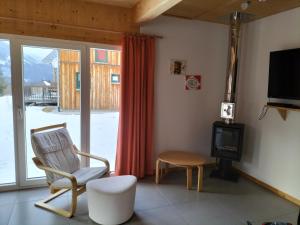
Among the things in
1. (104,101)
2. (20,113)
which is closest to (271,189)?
(104,101)

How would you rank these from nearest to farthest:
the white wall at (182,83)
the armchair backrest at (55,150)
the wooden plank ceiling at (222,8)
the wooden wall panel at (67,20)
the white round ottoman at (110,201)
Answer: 1. the white round ottoman at (110,201)
2. the armchair backrest at (55,150)
3. the wooden wall panel at (67,20)
4. the wooden plank ceiling at (222,8)
5. the white wall at (182,83)

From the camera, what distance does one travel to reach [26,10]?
2.85 m

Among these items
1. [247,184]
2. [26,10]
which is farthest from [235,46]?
[26,10]

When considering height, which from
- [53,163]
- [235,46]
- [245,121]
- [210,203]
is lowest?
[210,203]

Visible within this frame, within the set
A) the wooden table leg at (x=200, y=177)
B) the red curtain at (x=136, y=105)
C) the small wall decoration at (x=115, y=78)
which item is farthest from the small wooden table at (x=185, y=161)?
the small wall decoration at (x=115, y=78)

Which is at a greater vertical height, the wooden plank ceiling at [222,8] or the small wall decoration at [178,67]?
the wooden plank ceiling at [222,8]

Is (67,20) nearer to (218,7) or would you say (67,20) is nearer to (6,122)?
(6,122)

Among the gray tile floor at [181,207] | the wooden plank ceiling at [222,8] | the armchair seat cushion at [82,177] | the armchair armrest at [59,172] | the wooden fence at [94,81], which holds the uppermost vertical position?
the wooden plank ceiling at [222,8]

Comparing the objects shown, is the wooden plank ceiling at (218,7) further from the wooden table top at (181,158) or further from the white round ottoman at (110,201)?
the white round ottoman at (110,201)

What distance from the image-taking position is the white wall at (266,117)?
3.02 m

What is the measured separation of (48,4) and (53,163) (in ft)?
6.53

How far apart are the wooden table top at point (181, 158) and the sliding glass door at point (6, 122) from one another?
6.62 ft

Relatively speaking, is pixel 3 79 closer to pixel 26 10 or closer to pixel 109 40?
pixel 26 10

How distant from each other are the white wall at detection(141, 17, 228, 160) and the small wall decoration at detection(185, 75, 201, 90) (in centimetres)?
7
